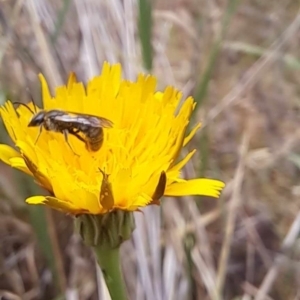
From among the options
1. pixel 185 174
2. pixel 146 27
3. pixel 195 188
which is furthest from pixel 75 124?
pixel 185 174

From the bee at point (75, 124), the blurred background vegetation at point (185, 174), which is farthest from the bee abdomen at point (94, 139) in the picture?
the blurred background vegetation at point (185, 174)

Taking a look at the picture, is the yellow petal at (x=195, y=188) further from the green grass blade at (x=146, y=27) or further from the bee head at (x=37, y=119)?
the green grass blade at (x=146, y=27)

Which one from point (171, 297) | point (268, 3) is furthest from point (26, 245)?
point (268, 3)

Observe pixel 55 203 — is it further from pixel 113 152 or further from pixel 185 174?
pixel 185 174

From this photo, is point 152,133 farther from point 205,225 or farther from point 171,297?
point 205,225

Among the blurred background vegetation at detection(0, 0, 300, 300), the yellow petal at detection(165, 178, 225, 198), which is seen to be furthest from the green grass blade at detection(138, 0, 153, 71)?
the yellow petal at detection(165, 178, 225, 198)
